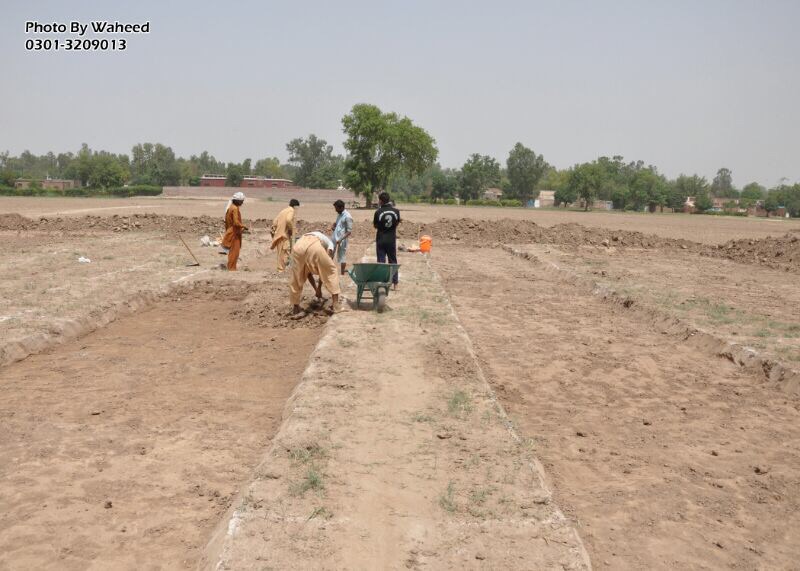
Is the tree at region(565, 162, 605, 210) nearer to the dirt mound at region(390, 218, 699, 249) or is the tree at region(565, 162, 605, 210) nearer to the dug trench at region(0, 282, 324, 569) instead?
the dirt mound at region(390, 218, 699, 249)

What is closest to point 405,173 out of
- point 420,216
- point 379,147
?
point 379,147

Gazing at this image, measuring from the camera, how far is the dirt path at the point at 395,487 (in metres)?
3.93

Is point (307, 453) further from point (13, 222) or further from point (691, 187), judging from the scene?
point (691, 187)

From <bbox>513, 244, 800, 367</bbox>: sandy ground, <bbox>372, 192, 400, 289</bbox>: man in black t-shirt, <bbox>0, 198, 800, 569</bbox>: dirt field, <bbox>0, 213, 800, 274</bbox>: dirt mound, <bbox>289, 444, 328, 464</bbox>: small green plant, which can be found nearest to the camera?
<bbox>0, 198, 800, 569</bbox>: dirt field

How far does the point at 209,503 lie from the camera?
4.77 metres

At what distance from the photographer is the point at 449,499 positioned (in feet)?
15.0

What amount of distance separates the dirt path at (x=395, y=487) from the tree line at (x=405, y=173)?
61614 millimetres

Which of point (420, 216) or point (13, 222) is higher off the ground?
point (420, 216)

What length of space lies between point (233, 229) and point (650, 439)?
10.2m

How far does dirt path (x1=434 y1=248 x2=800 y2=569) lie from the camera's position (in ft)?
14.9

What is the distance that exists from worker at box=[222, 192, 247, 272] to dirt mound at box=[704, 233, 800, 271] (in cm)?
1536

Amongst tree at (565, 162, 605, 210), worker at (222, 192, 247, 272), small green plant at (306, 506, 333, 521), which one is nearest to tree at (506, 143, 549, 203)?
tree at (565, 162, 605, 210)

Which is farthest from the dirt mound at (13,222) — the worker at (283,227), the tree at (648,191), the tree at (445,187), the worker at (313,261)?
the tree at (648,191)

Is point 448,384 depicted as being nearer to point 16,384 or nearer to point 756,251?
point 16,384
